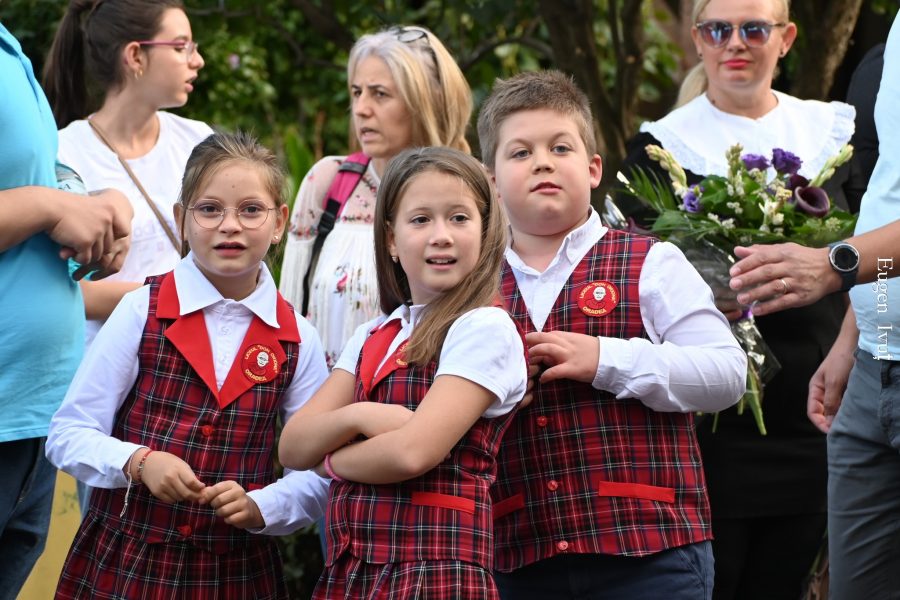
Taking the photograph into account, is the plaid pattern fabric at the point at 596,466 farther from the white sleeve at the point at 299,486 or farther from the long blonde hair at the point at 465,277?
the white sleeve at the point at 299,486

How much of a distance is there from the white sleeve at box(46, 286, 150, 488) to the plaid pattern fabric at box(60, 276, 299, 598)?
0.03 m

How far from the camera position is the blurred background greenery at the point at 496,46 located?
5.66 metres

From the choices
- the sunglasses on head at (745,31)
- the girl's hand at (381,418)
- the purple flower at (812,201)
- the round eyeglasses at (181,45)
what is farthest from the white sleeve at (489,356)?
the round eyeglasses at (181,45)

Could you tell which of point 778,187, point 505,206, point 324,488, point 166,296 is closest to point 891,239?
point 778,187

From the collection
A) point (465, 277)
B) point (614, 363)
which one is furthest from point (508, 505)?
point (465, 277)

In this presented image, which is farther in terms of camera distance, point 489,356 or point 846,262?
point 846,262

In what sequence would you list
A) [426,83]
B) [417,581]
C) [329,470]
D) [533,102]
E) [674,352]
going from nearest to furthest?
[417,581] → [329,470] → [674,352] → [533,102] → [426,83]

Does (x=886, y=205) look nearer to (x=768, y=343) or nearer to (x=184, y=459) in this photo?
(x=768, y=343)

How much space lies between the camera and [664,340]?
2816 millimetres

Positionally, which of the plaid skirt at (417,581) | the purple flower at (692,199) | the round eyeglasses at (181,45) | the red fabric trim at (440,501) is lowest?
the plaid skirt at (417,581)

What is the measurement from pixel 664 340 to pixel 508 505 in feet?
1.74

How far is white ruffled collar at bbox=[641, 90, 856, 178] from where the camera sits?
389cm

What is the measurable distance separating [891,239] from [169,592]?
1.83m

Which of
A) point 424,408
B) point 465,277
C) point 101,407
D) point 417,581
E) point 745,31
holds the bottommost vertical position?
point 417,581
